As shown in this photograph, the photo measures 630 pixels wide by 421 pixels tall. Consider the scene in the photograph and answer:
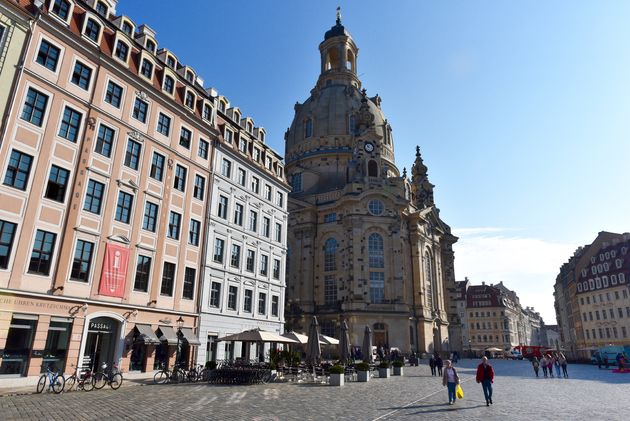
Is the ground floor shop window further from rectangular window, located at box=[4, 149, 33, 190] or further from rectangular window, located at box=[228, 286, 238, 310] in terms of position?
rectangular window, located at box=[228, 286, 238, 310]

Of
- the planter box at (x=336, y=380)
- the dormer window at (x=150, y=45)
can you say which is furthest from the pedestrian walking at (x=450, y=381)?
the dormer window at (x=150, y=45)

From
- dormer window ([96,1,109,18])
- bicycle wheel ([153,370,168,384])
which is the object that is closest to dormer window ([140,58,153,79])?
dormer window ([96,1,109,18])

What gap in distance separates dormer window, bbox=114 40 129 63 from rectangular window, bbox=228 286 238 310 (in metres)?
17.9

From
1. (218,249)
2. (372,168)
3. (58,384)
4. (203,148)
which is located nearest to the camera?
(58,384)

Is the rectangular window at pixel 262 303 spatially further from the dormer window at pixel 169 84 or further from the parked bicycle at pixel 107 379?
the dormer window at pixel 169 84

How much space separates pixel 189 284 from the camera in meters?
28.8

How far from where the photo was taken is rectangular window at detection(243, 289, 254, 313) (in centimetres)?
3334

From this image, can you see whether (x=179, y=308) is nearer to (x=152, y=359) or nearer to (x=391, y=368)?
(x=152, y=359)

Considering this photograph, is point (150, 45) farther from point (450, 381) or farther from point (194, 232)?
point (450, 381)

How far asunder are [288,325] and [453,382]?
44821 millimetres

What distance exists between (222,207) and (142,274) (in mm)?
9018

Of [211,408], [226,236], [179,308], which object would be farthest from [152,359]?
[211,408]

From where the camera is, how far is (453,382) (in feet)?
54.1

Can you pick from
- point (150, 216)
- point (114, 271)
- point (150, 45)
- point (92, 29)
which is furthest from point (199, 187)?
point (92, 29)
